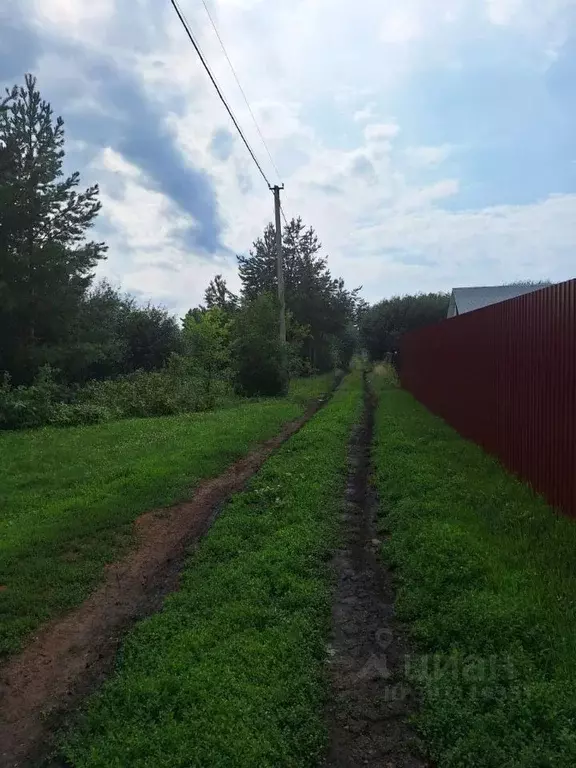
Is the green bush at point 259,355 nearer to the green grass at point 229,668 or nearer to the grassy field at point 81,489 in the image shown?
the grassy field at point 81,489

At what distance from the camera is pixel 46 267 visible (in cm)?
1905

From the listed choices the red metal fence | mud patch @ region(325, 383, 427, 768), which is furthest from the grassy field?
the red metal fence

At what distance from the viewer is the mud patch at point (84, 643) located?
3.03m

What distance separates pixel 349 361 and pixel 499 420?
45005mm

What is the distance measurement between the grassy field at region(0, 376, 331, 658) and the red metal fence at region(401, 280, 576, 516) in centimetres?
420

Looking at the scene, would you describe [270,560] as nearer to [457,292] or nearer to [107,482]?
[107,482]

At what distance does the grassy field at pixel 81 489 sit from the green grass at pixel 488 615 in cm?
270

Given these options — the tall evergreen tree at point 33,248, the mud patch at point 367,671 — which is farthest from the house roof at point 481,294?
the mud patch at point 367,671

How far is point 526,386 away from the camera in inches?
278

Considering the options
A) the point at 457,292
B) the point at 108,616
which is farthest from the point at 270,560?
the point at 457,292

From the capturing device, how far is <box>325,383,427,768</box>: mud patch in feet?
9.17

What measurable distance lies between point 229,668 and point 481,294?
3021 cm

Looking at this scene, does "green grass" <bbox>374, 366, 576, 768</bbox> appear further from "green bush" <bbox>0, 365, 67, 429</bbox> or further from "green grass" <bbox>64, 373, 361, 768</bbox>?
"green bush" <bbox>0, 365, 67, 429</bbox>

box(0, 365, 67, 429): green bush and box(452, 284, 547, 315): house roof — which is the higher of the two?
box(452, 284, 547, 315): house roof
